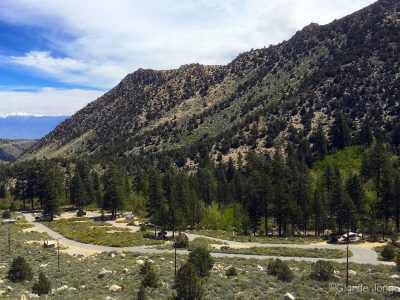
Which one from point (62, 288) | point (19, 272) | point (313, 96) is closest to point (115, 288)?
point (62, 288)

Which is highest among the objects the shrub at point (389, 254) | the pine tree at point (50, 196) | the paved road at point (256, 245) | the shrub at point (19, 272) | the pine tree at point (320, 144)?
the pine tree at point (320, 144)

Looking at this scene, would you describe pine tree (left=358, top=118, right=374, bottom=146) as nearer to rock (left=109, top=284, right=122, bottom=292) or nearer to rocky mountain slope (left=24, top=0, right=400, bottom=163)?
rocky mountain slope (left=24, top=0, right=400, bottom=163)

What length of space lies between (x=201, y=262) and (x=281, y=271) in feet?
27.1

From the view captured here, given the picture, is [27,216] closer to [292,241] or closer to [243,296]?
[292,241]

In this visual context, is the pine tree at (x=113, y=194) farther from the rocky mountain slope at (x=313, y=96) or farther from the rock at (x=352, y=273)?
the rock at (x=352, y=273)

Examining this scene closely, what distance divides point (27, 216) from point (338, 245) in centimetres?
8764

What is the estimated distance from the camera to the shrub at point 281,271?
3884 cm

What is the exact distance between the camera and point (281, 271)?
39.6 meters

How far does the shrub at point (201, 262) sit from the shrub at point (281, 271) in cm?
656

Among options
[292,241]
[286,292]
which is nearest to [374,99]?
[292,241]

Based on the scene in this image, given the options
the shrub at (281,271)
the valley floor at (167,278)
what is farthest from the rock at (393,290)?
the shrub at (281,271)

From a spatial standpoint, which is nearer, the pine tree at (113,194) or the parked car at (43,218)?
the pine tree at (113,194)

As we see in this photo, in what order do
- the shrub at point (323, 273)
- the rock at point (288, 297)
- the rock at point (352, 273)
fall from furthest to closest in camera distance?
1. the rock at point (352, 273)
2. the shrub at point (323, 273)
3. the rock at point (288, 297)

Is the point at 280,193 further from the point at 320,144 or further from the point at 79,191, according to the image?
the point at 79,191
